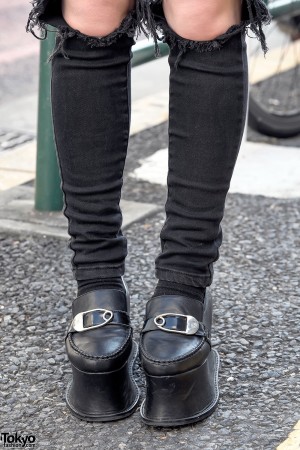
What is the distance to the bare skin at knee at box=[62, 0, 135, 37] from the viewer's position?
1827mm

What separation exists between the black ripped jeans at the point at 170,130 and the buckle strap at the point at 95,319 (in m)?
0.08

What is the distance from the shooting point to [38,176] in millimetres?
2953

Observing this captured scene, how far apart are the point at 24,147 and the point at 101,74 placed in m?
1.97

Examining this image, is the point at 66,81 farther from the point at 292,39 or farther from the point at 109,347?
the point at 292,39

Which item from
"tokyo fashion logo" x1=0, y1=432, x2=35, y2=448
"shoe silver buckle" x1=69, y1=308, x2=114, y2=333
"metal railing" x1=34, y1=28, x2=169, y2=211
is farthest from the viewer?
"metal railing" x1=34, y1=28, x2=169, y2=211

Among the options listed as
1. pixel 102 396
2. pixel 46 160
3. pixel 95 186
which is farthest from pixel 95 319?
pixel 46 160

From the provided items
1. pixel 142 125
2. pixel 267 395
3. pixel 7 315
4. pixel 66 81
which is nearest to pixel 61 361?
pixel 7 315

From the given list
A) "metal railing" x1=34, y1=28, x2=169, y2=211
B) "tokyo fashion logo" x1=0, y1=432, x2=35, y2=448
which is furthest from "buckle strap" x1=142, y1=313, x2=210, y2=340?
"metal railing" x1=34, y1=28, x2=169, y2=211

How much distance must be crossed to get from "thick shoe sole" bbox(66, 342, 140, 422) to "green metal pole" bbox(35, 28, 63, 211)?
1.14m

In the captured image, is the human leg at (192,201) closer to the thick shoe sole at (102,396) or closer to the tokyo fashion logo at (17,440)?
the thick shoe sole at (102,396)

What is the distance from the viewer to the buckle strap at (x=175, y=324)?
1.85 meters

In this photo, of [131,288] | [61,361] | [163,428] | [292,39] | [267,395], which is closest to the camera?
[163,428]

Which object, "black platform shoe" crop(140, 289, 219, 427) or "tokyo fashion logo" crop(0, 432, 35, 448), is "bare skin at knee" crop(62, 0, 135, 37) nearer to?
"black platform shoe" crop(140, 289, 219, 427)

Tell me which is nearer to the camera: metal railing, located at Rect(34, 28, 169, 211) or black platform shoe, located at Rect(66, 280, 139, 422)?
black platform shoe, located at Rect(66, 280, 139, 422)
